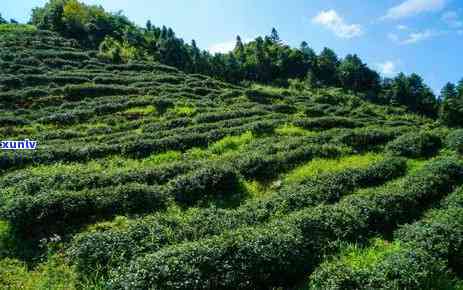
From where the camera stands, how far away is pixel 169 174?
71.7 feet

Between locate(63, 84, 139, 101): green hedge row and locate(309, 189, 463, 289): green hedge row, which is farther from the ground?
locate(63, 84, 139, 101): green hedge row

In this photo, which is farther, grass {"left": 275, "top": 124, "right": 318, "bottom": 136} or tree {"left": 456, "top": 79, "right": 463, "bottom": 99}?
tree {"left": 456, "top": 79, "right": 463, "bottom": 99}

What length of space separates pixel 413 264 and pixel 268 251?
4.23 m

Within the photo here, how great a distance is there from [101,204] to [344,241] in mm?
9823

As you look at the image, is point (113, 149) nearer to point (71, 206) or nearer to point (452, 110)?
point (71, 206)

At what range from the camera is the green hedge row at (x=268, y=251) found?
1188cm

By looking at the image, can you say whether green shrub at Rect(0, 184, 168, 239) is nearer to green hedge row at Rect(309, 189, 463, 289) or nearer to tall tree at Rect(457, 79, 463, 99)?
green hedge row at Rect(309, 189, 463, 289)

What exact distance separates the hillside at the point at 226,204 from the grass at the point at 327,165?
0.37 feet

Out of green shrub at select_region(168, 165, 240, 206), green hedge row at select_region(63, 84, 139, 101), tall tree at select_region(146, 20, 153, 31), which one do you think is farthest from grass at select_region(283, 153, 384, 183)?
tall tree at select_region(146, 20, 153, 31)

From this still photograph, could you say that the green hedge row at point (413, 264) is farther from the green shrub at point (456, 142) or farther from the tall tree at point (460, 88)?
the tall tree at point (460, 88)

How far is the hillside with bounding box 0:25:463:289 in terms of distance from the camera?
502 inches

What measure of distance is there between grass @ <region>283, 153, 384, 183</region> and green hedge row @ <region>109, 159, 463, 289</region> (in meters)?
4.55

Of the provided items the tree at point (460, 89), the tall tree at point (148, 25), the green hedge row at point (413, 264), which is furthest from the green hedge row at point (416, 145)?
the tall tree at point (148, 25)

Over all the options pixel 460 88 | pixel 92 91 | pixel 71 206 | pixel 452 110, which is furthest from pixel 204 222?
pixel 460 88
